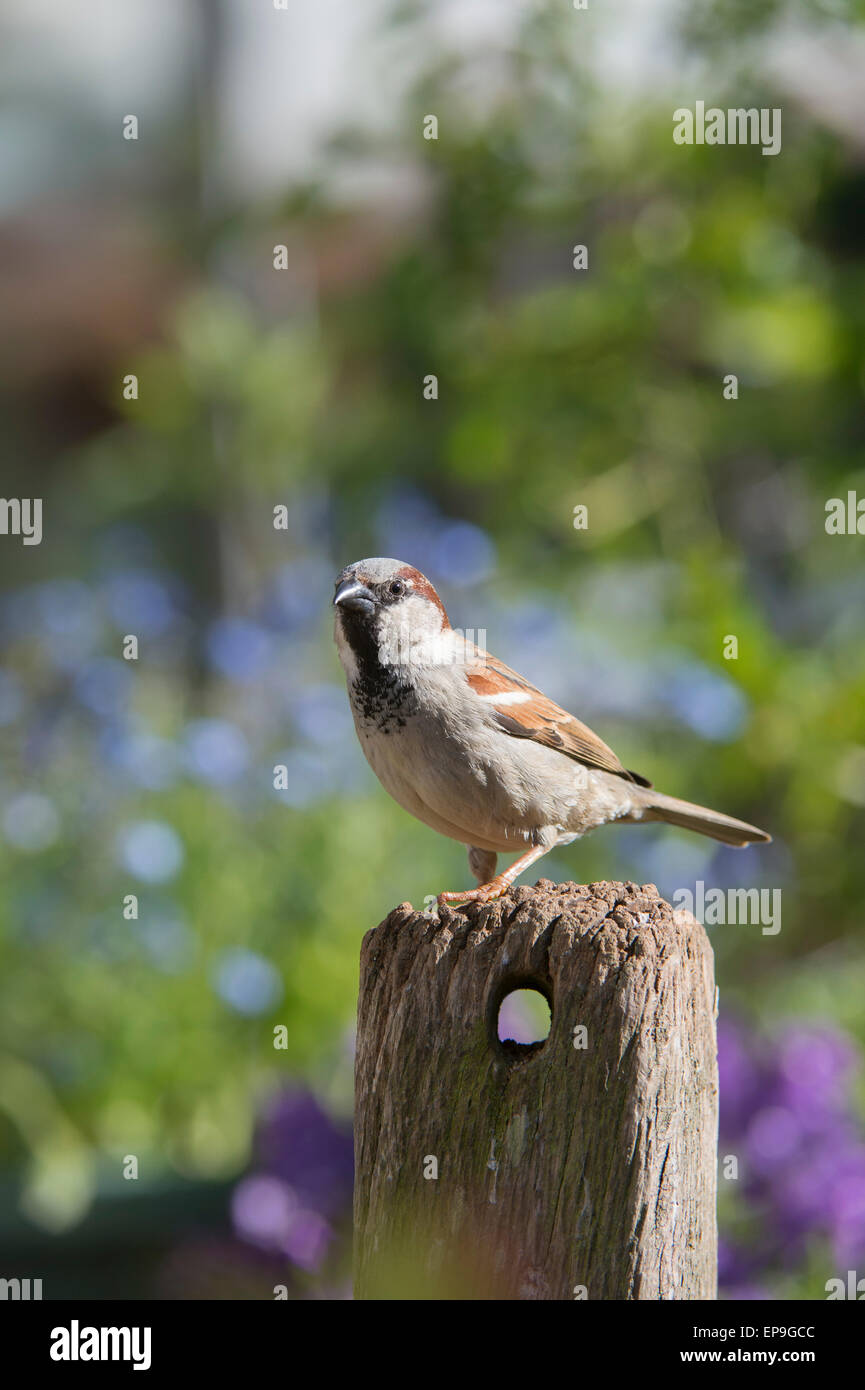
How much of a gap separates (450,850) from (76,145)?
7.32 meters

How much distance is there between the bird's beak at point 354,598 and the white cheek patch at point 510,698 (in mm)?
285

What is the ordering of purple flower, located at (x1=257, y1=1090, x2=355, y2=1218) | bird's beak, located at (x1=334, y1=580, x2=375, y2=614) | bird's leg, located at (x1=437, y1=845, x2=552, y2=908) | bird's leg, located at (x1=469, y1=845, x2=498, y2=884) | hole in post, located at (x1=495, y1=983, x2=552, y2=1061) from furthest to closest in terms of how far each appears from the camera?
1. hole in post, located at (x1=495, y1=983, x2=552, y2=1061)
2. purple flower, located at (x1=257, y1=1090, x2=355, y2=1218)
3. bird's leg, located at (x1=469, y1=845, x2=498, y2=884)
4. bird's beak, located at (x1=334, y1=580, x2=375, y2=614)
5. bird's leg, located at (x1=437, y1=845, x2=552, y2=908)

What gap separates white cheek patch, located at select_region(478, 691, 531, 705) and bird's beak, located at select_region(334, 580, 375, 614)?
0.94 ft

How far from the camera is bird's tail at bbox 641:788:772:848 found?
115 inches

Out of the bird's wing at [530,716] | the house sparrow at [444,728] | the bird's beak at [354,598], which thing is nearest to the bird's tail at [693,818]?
the bird's wing at [530,716]

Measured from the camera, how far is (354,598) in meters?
2.46

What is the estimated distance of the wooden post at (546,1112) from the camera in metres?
1.67

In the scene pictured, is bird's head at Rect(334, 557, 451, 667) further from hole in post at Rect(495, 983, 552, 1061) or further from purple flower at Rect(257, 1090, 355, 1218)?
purple flower at Rect(257, 1090, 355, 1218)

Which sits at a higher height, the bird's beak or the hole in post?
the bird's beak

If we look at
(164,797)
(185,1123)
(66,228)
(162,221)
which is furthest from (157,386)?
(66,228)

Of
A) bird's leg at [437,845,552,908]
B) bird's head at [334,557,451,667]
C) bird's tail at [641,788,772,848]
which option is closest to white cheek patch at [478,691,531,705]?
bird's head at [334,557,451,667]

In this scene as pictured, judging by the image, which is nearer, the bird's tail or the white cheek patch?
the white cheek patch

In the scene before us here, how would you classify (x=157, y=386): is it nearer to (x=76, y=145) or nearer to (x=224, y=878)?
(x=224, y=878)

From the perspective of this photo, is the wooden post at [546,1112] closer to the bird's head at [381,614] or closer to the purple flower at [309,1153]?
the bird's head at [381,614]
